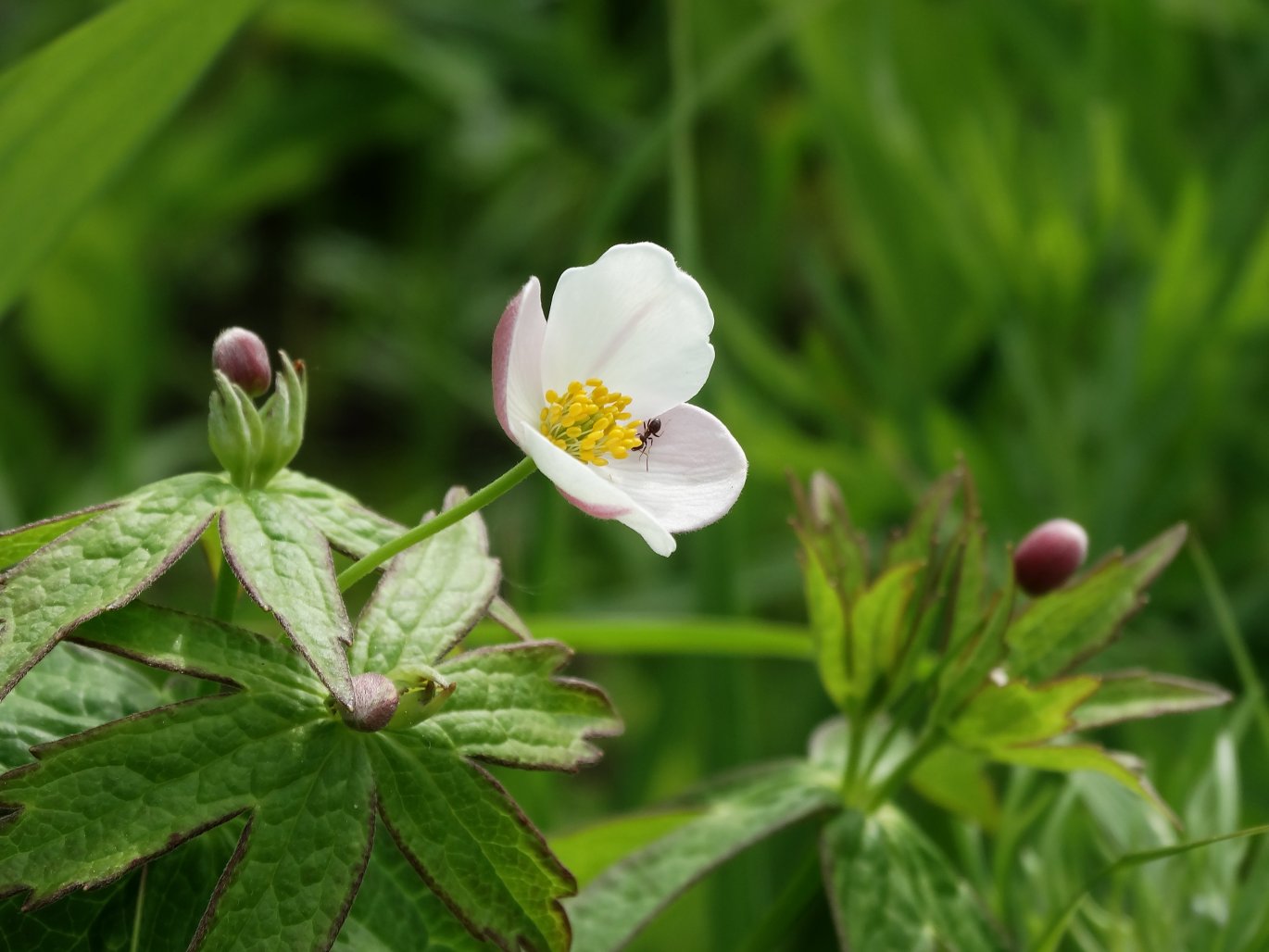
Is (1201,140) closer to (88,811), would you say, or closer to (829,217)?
(829,217)

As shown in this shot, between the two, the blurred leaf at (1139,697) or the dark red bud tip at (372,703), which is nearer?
the dark red bud tip at (372,703)

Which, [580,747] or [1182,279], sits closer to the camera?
[580,747]

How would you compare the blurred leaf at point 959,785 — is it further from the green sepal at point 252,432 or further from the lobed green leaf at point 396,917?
the green sepal at point 252,432

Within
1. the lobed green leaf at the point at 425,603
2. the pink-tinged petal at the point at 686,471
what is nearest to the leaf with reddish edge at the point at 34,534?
the lobed green leaf at the point at 425,603

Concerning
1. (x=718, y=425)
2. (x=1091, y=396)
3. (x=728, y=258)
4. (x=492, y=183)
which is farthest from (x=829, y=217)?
(x=718, y=425)

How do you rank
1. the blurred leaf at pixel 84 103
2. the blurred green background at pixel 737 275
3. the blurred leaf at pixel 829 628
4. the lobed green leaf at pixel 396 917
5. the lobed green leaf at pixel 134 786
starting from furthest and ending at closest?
the blurred green background at pixel 737 275, the blurred leaf at pixel 84 103, the blurred leaf at pixel 829 628, the lobed green leaf at pixel 396 917, the lobed green leaf at pixel 134 786
